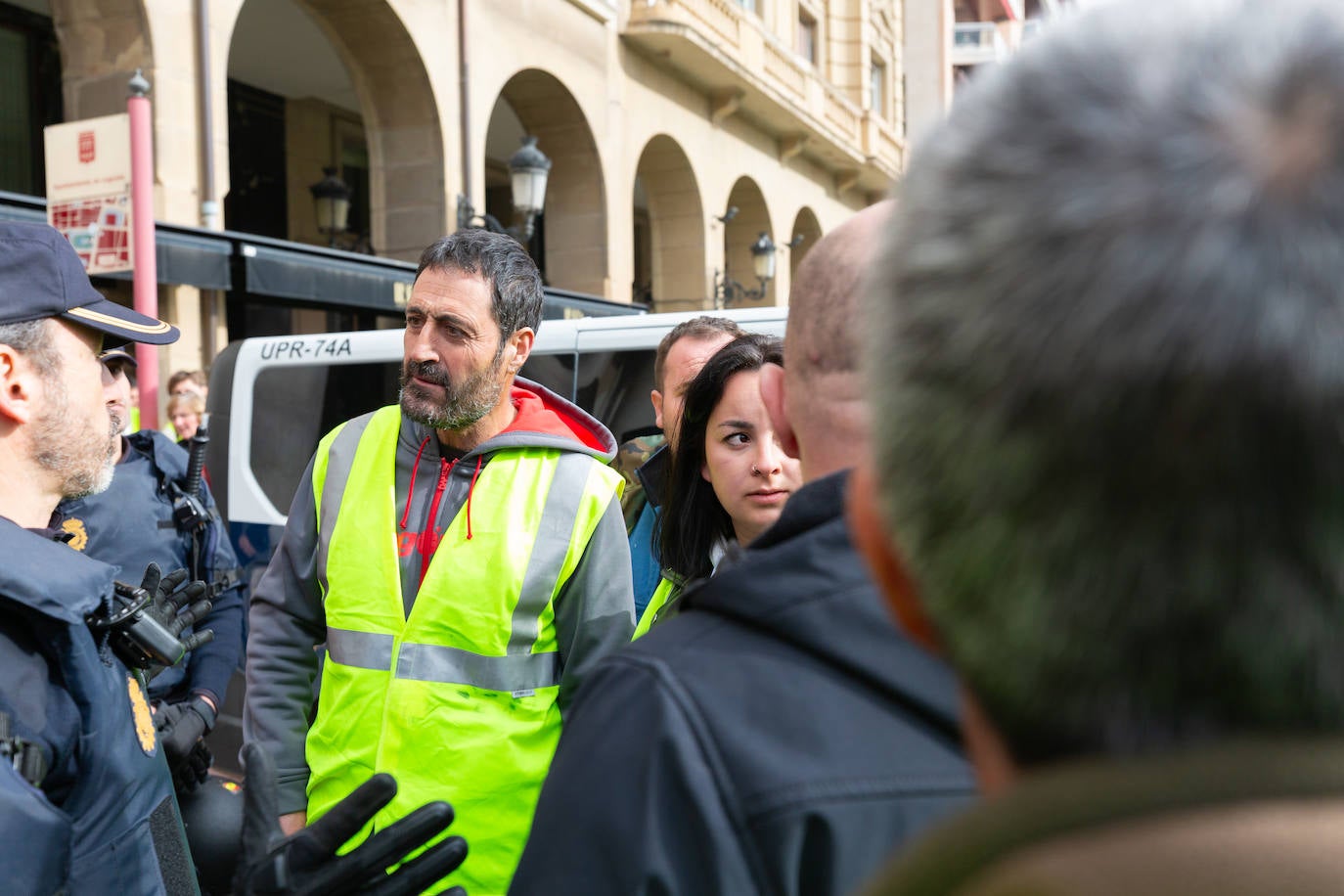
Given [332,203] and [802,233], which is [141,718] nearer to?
[332,203]

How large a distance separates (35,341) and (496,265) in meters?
1.20

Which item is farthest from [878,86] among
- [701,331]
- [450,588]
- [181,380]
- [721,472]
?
[450,588]

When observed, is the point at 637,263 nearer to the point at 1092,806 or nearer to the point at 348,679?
the point at 348,679

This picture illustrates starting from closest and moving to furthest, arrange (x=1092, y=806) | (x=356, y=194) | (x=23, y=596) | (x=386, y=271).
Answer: (x=1092, y=806), (x=23, y=596), (x=386, y=271), (x=356, y=194)

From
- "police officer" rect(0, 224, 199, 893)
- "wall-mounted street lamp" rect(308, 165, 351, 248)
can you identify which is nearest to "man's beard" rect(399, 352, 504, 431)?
"police officer" rect(0, 224, 199, 893)

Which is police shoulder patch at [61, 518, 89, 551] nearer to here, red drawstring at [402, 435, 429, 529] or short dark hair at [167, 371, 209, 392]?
red drawstring at [402, 435, 429, 529]

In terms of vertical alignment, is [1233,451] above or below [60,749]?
above

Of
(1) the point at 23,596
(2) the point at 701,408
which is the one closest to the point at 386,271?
(2) the point at 701,408

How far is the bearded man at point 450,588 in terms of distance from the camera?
2420 mm

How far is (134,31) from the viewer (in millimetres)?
8625

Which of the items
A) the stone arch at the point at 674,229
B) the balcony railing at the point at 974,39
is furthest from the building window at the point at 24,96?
the balcony railing at the point at 974,39

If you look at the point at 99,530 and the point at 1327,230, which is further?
the point at 99,530

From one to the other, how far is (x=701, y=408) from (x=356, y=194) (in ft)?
46.3

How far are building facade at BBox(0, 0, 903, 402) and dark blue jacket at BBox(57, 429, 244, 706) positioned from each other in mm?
5069
